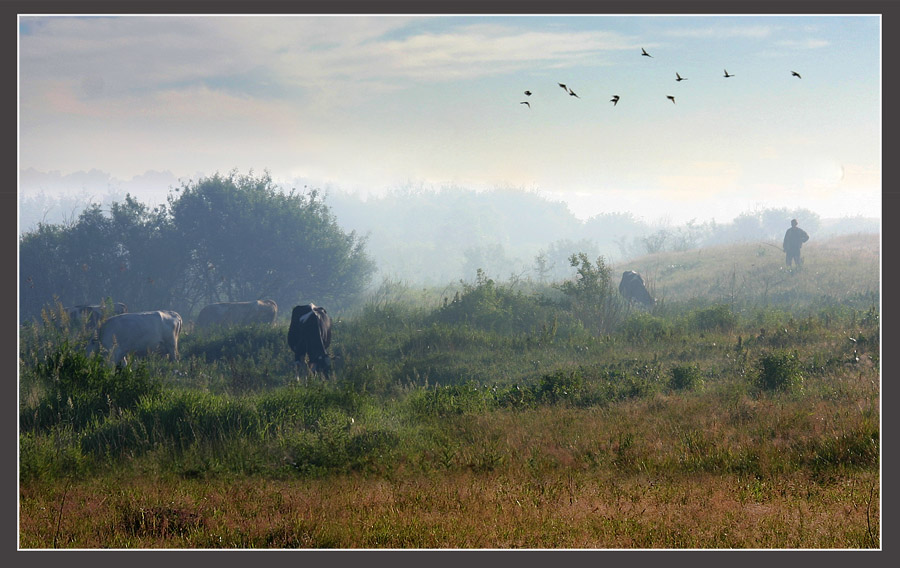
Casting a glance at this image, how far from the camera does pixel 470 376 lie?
1291cm

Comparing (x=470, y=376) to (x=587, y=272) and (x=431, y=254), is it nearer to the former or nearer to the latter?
(x=587, y=272)

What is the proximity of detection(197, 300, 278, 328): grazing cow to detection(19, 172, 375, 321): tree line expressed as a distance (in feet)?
11.1

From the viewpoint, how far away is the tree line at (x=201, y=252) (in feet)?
83.1

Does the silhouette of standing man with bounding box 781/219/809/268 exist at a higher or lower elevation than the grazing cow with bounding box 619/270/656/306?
higher

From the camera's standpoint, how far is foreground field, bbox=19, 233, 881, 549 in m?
5.59

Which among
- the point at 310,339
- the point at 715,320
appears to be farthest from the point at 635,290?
the point at 310,339

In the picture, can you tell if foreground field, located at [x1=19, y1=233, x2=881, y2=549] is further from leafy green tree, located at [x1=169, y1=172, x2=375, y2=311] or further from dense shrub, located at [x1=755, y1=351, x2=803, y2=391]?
leafy green tree, located at [x1=169, y1=172, x2=375, y2=311]

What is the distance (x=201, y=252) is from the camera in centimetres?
2731

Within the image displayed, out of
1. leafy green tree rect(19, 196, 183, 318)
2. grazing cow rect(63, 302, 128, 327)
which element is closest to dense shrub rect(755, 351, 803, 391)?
grazing cow rect(63, 302, 128, 327)

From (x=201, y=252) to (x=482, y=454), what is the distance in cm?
2277

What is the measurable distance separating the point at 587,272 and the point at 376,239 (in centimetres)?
5519

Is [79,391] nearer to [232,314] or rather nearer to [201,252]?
[232,314]

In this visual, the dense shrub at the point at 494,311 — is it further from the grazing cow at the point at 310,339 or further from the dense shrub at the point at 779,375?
the dense shrub at the point at 779,375

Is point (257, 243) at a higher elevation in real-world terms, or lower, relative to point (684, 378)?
higher
